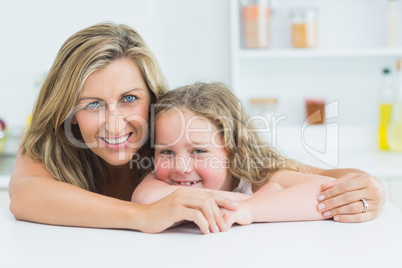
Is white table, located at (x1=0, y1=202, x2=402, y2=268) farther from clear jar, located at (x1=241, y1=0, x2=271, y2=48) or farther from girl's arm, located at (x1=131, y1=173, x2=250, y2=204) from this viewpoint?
clear jar, located at (x1=241, y1=0, x2=271, y2=48)

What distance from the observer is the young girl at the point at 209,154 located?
49.3 inches

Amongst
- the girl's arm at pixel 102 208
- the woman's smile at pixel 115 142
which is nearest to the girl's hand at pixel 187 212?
the girl's arm at pixel 102 208

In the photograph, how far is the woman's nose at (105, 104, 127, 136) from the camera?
4.22ft

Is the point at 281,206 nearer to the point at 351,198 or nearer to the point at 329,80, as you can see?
the point at 351,198

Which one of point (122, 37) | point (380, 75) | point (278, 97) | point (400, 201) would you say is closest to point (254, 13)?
point (278, 97)

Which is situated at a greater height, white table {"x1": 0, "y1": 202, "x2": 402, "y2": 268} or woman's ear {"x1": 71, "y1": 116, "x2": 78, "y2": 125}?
woman's ear {"x1": 71, "y1": 116, "x2": 78, "y2": 125}

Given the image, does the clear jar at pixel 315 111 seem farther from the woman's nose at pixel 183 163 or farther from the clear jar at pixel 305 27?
the woman's nose at pixel 183 163

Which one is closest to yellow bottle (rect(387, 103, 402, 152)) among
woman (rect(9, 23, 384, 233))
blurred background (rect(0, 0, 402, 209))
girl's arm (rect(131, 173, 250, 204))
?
blurred background (rect(0, 0, 402, 209))

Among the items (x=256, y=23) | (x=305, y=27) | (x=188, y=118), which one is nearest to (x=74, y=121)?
(x=188, y=118)

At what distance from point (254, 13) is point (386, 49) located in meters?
0.59

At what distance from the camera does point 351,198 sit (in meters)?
1.10

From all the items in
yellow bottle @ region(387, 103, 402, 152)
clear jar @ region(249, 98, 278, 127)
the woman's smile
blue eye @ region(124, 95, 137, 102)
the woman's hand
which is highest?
blue eye @ region(124, 95, 137, 102)

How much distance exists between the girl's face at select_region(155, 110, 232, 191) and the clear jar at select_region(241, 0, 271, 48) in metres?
1.17

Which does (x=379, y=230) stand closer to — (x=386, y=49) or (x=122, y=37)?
(x=122, y=37)
